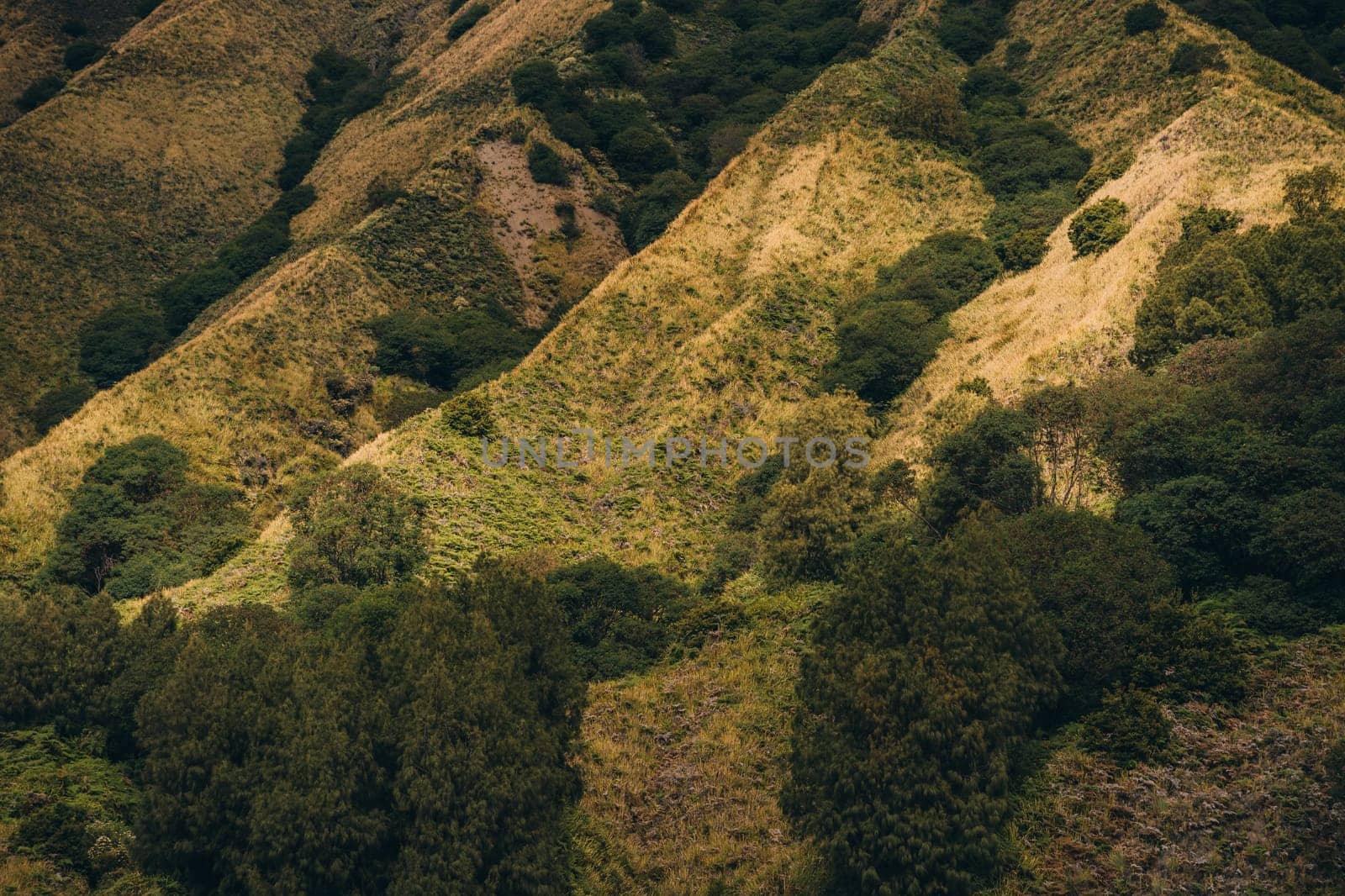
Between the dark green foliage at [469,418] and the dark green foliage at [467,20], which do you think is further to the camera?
the dark green foliage at [467,20]

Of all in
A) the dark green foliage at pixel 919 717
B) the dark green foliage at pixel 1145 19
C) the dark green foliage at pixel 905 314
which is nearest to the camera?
the dark green foliage at pixel 919 717

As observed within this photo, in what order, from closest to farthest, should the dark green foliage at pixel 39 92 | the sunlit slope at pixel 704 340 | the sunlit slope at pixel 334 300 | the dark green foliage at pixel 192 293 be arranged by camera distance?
the sunlit slope at pixel 704 340 → the sunlit slope at pixel 334 300 → the dark green foliage at pixel 192 293 → the dark green foliage at pixel 39 92

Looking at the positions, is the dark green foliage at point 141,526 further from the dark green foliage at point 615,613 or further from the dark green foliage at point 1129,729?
the dark green foliage at point 1129,729

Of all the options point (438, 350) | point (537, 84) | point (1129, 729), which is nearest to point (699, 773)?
point (1129, 729)

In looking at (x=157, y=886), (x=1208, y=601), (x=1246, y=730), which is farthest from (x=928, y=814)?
(x=157, y=886)

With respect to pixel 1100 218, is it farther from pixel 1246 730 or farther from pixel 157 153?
pixel 157 153

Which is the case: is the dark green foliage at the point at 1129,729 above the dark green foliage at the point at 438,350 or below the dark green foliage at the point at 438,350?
below

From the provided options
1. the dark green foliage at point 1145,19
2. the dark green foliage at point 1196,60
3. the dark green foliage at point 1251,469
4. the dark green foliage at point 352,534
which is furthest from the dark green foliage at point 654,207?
the dark green foliage at point 1251,469
